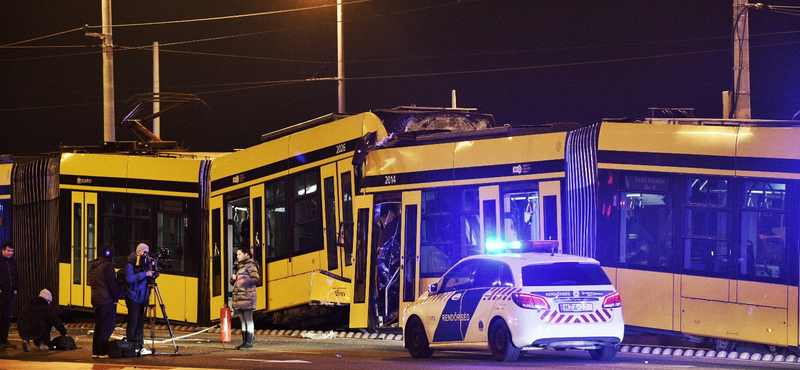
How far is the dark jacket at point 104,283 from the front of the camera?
15.0 meters

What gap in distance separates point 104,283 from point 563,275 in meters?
5.88

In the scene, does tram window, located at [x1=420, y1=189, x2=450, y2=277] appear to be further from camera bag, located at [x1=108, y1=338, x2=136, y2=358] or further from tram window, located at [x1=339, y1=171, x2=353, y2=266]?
camera bag, located at [x1=108, y1=338, x2=136, y2=358]

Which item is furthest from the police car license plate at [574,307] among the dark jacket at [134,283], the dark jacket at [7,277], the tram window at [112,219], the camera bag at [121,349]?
the tram window at [112,219]

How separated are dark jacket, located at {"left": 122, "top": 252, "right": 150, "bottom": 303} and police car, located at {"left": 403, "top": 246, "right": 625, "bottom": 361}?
396 centimetres

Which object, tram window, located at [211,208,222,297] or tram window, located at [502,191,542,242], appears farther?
tram window, located at [211,208,222,297]

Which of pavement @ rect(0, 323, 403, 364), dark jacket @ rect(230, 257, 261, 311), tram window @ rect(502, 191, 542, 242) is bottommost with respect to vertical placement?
pavement @ rect(0, 323, 403, 364)

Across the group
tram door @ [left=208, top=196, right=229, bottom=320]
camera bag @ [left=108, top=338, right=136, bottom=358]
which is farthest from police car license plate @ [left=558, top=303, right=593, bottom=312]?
tram door @ [left=208, top=196, right=229, bottom=320]

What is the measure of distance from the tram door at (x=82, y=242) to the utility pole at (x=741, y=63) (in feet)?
40.6

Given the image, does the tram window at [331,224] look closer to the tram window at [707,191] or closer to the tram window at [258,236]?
the tram window at [258,236]

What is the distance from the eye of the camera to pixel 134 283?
15141 millimetres

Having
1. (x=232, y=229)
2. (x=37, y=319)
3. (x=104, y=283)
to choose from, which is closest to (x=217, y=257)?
(x=232, y=229)

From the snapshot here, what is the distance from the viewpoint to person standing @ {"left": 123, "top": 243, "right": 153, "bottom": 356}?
594 inches

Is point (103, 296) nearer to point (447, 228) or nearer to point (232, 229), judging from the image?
point (447, 228)

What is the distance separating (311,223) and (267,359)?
5.21 meters
